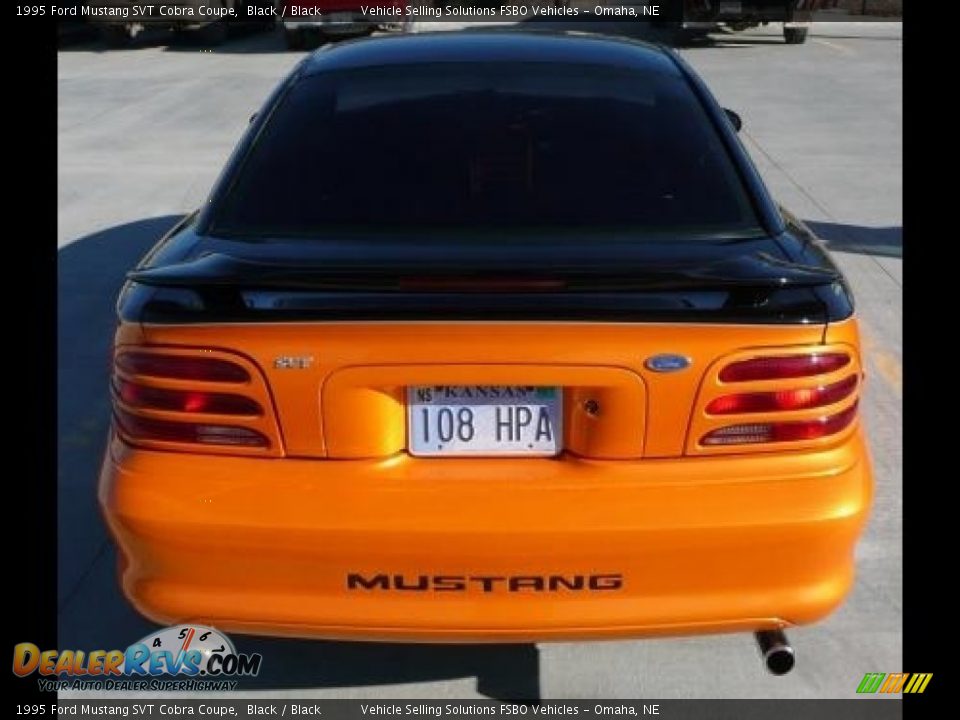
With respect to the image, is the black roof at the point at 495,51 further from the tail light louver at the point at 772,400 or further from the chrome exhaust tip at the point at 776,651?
the chrome exhaust tip at the point at 776,651

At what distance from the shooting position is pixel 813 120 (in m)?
12.2

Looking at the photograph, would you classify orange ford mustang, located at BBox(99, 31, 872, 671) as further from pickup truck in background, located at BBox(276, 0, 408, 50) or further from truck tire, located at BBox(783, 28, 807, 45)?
truck tire, located at BBox(783, 28, 807, 45)

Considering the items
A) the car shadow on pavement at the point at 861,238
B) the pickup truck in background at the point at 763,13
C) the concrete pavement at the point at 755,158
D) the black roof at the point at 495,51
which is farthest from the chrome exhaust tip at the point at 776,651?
the pickup truck in background at the point at 763,13

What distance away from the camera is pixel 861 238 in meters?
7.40

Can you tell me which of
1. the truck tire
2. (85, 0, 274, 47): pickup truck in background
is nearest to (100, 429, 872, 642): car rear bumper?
the truck tire

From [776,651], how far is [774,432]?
558 millimetres

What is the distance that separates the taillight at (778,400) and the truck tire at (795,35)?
64.2 ft

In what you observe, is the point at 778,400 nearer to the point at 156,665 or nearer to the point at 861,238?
the point at 156,665

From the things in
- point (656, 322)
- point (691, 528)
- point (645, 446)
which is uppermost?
point (656, 322)

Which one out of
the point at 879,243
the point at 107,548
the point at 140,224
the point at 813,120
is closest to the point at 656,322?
the point at 107,548

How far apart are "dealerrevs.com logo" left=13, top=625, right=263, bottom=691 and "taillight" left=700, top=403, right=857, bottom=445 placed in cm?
147
